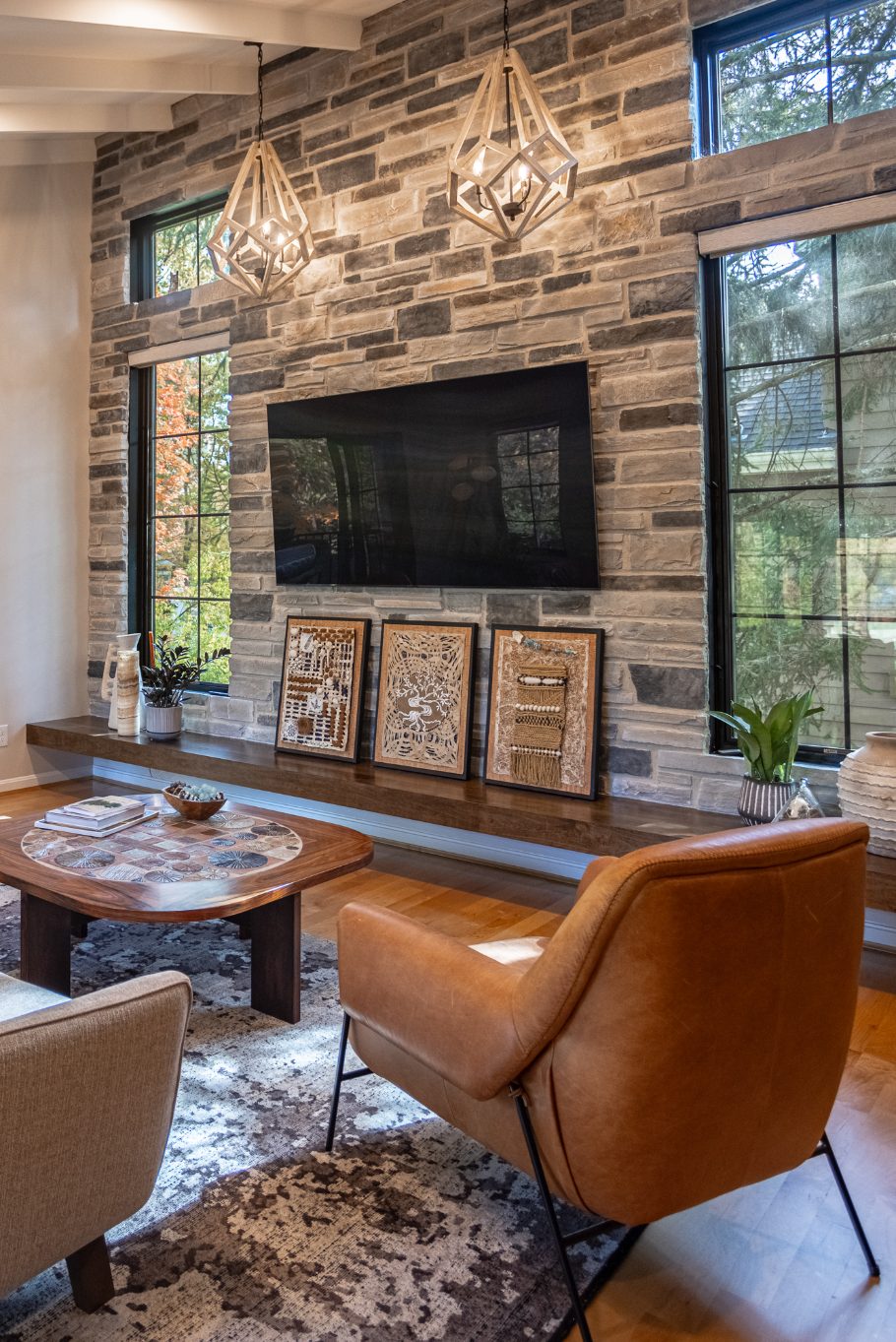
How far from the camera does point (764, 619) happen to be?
132 inches

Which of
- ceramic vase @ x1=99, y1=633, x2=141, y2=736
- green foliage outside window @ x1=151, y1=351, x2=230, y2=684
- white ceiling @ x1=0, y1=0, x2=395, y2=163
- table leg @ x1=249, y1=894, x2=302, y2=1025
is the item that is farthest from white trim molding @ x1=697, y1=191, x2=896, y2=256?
ceramic vase @ x1=99, y1=633, x2=141, y2=736

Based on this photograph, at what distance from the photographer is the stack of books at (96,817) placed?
2826 millimetres

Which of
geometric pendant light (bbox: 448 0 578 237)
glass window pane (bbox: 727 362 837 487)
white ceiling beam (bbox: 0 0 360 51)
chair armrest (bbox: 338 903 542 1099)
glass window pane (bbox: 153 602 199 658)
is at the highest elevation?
white ceiling beam (bbox: 0 0 360 51)

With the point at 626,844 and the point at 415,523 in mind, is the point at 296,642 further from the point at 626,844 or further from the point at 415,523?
the point at 626,844

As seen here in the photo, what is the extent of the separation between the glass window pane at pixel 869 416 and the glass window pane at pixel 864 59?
85 cm

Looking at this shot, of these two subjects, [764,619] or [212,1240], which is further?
[764,619]

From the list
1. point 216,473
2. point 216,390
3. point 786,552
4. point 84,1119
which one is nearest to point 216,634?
point 216,473

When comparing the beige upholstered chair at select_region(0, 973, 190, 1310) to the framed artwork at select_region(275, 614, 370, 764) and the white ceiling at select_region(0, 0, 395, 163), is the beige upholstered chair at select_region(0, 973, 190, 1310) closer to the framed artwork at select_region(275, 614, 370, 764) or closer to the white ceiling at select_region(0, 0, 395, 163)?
the framed artwork at select_region(275, 614, 370, 764)

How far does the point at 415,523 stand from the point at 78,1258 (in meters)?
3.11

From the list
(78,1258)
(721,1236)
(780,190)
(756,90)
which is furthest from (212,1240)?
(756,90)

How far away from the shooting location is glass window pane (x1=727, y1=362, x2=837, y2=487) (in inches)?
125

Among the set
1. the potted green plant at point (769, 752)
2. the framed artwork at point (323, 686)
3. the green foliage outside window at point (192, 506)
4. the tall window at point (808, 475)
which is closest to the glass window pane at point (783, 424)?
the tall window at point (808, 475)

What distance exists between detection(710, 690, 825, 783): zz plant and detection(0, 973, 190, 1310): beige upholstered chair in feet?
6.97

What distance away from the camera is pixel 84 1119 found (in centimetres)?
135
